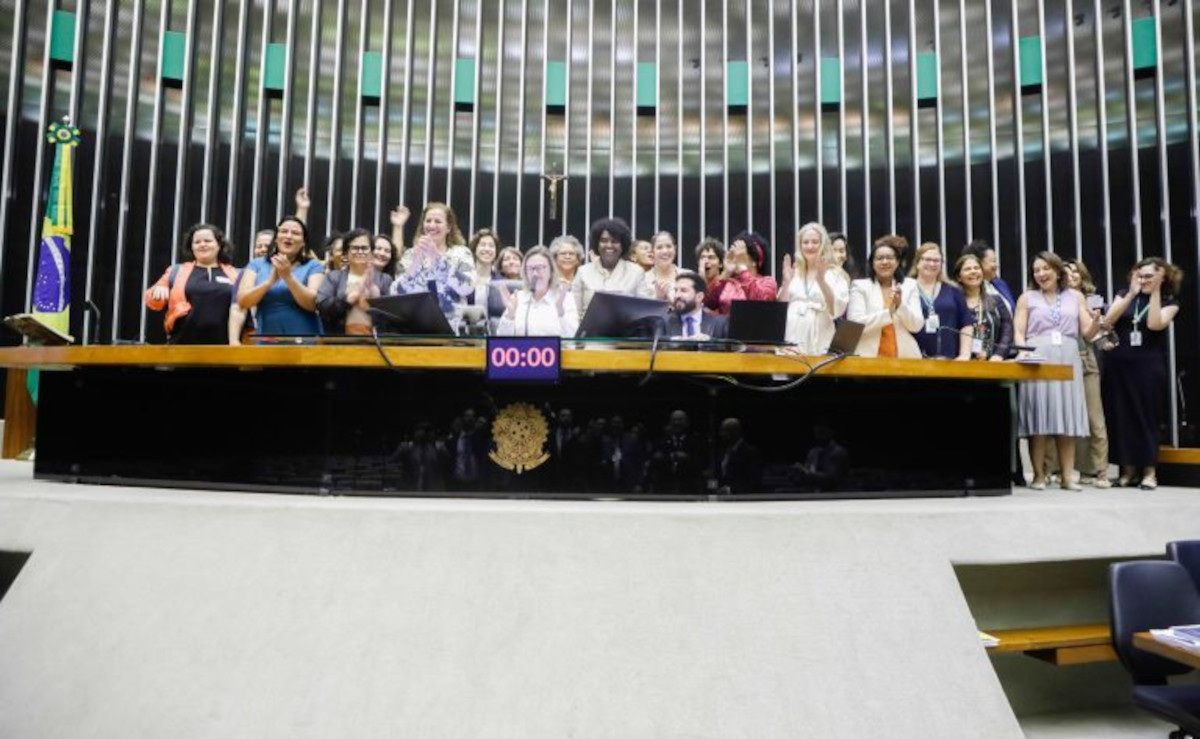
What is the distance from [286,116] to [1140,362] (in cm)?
718

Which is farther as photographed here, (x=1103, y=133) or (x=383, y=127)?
(x=383, y=127)

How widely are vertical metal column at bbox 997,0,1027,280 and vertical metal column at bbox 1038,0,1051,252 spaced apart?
13 cm

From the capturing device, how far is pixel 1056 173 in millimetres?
7180

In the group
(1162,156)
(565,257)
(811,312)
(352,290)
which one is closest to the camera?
(352,290)

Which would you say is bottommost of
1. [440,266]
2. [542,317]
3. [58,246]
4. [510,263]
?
[542,317]

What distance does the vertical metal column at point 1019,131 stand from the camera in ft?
23.6

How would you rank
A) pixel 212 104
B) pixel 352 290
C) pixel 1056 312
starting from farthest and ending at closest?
1. pixel 212 104
2. pixel 1056 312
3. pixel 352 290

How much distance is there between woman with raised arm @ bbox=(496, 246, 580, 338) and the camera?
10.8ft

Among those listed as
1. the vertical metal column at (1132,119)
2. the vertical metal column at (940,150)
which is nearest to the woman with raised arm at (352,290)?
the vertical metal column at (940,150)

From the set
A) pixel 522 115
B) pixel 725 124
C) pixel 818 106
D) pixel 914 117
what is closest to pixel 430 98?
pixel 522 115

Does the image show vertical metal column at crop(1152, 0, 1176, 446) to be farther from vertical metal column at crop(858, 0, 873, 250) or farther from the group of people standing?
the group of people standing

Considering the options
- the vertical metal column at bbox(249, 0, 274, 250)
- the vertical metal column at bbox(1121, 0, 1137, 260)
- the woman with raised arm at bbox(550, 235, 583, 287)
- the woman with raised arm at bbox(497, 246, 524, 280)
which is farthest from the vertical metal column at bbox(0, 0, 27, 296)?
the vertical metal column at bbox(1121, 0, 1137, 260)

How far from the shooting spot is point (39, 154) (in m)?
6.93

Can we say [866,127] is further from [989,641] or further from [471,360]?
[471,360]
